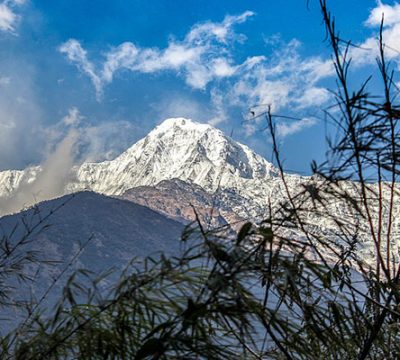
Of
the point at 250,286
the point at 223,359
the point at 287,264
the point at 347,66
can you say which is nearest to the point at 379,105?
the point at 347,66

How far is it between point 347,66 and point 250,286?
76cm

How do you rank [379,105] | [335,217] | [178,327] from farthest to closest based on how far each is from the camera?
[379,105], [335,217], [178,327]

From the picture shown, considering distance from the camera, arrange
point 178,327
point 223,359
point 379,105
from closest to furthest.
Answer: point 178,327 < point 223,359 < point 379,105

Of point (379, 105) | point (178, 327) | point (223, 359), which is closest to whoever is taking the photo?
point (178, 327)

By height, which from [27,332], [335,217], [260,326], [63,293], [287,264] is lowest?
[27,332]

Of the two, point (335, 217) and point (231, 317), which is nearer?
point (231, 317)

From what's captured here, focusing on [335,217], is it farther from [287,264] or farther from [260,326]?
[260,326]

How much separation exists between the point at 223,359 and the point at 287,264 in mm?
283

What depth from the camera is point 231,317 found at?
128cm

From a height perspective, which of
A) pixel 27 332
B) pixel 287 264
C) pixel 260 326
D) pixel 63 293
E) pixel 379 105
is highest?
pixel 379 105

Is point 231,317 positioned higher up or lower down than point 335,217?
lower down

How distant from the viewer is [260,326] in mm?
1355

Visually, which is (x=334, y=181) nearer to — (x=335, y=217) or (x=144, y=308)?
(x=335, y=217)

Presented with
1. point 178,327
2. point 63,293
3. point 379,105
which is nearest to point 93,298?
point 63,293
